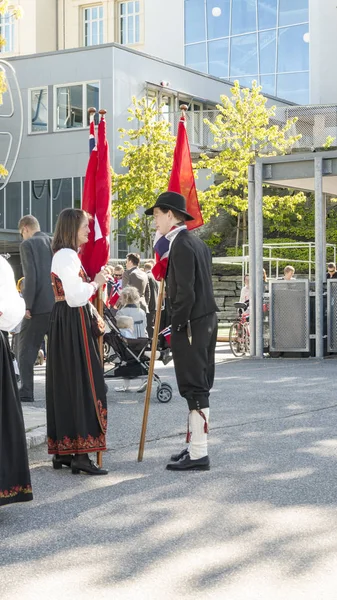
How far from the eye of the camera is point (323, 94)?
51.4 metres

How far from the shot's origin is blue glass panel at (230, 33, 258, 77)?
171ft

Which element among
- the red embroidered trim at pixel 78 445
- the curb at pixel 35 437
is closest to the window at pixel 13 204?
the curb at pixel 35 437

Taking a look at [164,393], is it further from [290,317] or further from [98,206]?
[290,317]

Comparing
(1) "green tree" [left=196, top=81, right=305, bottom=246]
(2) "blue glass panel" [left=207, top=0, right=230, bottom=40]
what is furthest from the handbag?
(2) "blue glass panel" [left=207, top=0, right=230, bottom=40]

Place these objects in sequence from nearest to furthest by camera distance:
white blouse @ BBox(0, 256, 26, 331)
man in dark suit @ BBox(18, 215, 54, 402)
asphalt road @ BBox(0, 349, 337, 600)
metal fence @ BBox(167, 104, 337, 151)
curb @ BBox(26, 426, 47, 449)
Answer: asphalt road @ BBox(0, 349, 337, 600) < white blouse @ BBox(0, 256, 26, 331) < curb @ BBox(26, 426, 47, 449) < man in dark suit @ BBox(18, 215, 54, 402) < metal fence @ BBox(167, 104, 337, 151)

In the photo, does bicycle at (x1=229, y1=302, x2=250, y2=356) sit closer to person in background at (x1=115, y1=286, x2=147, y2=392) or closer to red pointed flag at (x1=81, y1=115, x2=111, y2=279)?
person in background at (x1=115, y1=286, x2=147, y2=392)

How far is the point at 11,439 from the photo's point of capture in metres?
6.27

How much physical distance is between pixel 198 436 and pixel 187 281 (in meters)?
1.12

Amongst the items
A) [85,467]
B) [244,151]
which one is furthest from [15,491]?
[244,151]

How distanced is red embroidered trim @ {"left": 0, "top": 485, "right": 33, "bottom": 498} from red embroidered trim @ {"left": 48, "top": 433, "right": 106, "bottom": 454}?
136cm

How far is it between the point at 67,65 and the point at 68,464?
3703 centimetres

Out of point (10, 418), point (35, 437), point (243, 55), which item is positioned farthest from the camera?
point (243, 55)

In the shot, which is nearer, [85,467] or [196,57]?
[85,467]

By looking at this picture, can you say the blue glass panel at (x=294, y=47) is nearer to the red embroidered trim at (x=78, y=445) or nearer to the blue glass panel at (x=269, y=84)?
the blue glass panel at (x=269, y=84)
